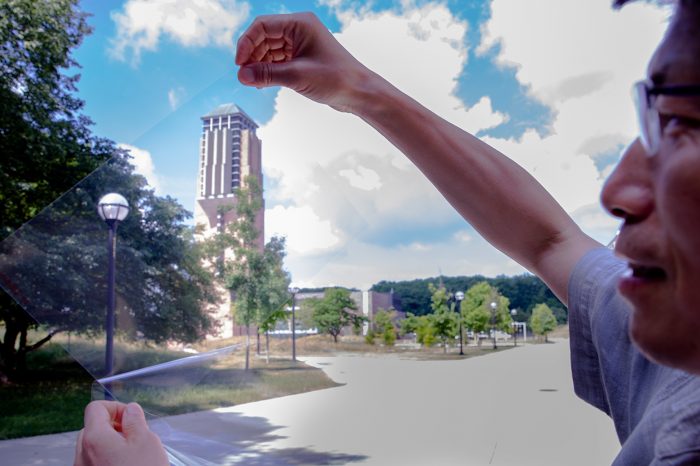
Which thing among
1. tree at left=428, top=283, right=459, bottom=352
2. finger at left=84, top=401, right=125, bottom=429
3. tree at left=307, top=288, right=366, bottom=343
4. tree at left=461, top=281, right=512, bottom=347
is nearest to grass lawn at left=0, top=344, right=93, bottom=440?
tree at left=307, top=288, right=366, bottom=343

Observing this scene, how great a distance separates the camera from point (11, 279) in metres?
0.47

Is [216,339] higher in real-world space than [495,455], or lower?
higher

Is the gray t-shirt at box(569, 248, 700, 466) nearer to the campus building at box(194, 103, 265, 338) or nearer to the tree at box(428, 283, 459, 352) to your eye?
the campus building at box(194, 103, 265, 338)

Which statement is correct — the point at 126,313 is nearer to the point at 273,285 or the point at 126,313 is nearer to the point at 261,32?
the point at 273,285

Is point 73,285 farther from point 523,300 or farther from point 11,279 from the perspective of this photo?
point 523,300

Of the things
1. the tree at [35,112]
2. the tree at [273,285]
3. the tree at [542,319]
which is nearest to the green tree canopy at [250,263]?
the tree at [273,285]

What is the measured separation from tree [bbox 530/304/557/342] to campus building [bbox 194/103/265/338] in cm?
1387

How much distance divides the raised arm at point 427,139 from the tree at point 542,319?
13929 mm

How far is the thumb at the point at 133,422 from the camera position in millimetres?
250

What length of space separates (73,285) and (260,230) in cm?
18

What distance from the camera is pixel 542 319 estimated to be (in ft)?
46.6

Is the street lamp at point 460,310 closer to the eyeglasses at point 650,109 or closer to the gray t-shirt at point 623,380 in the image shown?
the gray t-shirt at point 623,380

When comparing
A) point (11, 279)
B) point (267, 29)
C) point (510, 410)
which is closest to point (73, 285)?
point (11, 279)

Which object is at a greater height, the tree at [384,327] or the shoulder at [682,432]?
the shoulder at [682,432]
